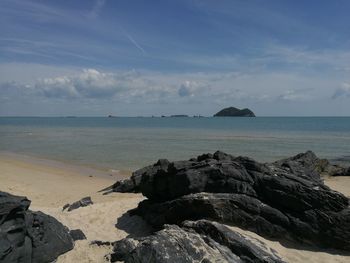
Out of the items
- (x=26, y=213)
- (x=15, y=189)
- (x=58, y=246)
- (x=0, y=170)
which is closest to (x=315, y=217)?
(x=58, y=246)

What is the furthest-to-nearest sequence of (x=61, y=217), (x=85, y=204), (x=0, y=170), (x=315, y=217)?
(x=0, y=170), (x=85, y=204), (x=61, y=217), (x=315, y=217)

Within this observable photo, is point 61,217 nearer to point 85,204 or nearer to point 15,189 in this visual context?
point 85,204

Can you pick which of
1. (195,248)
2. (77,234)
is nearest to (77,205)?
(77,234)

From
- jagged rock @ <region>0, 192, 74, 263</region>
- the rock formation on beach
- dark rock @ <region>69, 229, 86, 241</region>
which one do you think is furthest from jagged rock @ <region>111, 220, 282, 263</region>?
dark rock @ <region>69, 229, 86, 241</region>

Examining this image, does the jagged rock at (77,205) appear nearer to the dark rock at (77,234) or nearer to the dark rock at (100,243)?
the dark rock at (77,234)

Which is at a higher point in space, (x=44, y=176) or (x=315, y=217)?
(x=315, y=217)

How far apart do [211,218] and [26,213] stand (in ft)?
13.8

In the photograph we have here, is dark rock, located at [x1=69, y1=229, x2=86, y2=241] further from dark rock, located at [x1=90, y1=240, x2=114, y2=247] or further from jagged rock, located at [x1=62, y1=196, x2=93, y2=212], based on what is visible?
jagged rock, located at [x1=62, y1=196, x2=93, y2=212]

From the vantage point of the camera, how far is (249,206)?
33.7 feet

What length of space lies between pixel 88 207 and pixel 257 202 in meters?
5.94

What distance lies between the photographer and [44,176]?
78.5ft

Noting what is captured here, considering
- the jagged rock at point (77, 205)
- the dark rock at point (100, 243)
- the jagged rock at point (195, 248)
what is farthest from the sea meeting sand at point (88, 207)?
the jagged rock at point (195, 248)

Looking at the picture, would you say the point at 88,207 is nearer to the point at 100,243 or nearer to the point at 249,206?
the point at 100,243

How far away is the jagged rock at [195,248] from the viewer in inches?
314
